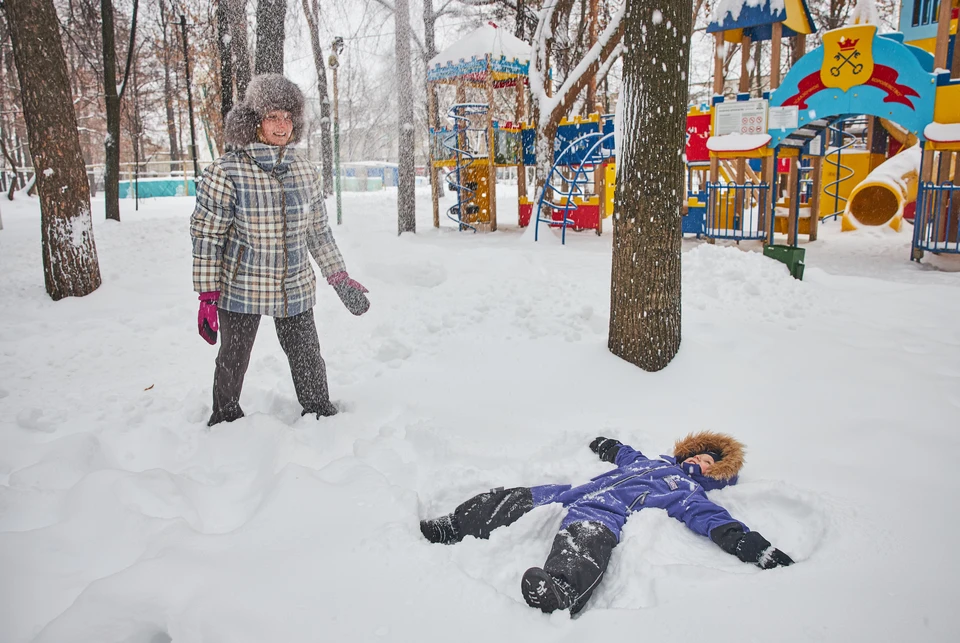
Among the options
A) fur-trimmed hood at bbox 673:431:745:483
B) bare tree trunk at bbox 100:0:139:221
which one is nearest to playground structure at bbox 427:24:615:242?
bare tree trunk at bbox 100:0:139:221

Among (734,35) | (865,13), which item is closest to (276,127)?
(734,35)

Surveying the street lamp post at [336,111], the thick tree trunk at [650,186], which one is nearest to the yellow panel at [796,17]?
the thick tree trunk at [650,186]

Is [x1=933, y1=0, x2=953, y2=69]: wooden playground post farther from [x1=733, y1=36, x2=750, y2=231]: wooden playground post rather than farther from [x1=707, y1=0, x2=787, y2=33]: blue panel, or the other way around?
[x1=733, y1=36, x2=750, y2=231]: wooden playground post

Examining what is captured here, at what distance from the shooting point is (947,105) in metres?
7.56

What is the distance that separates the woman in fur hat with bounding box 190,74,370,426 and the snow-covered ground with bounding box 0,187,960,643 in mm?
453

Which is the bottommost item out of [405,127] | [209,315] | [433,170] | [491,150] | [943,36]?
[209,315]

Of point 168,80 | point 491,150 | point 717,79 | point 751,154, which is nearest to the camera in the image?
point 751,154

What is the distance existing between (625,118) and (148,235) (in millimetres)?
8204

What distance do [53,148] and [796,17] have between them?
33.0 ft

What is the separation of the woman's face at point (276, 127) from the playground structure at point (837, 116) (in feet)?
25.7

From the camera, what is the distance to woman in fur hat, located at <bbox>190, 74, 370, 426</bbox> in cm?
315

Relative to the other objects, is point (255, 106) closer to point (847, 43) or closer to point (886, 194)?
point (847, 43)

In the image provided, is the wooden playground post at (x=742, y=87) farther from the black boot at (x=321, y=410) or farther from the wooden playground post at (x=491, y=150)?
the black boot at (x=321, y=410)

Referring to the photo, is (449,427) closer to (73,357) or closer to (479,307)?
(479,307)
